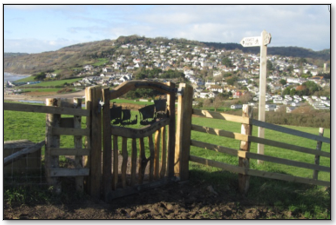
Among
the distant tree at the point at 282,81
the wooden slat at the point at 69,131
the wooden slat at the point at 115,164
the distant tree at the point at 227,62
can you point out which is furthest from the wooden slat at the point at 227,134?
the distant tree at the point at 227,62

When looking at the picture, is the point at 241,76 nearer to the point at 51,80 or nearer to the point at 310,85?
the point at 310,85

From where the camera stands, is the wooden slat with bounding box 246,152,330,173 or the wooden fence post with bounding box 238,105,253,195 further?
the wooden slat with bounding box 246,152,330,173

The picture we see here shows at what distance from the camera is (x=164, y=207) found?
529cm

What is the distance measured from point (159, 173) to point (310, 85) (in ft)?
105

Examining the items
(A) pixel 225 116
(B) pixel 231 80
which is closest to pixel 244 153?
(A) pixel 225 116

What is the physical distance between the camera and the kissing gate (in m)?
5.18

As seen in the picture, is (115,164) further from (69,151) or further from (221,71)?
(221,71)

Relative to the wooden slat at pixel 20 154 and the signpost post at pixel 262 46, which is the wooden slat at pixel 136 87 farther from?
the signpost post at pixel 262 46

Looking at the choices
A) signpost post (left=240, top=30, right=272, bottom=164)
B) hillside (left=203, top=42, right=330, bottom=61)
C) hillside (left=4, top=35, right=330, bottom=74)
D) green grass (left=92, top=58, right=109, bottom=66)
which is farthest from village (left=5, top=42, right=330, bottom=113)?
signpost post (left=240, top=30, right=272, bottom=164)

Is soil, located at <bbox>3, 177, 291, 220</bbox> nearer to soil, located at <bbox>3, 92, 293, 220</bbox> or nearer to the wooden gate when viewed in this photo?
soil, located at <bbox>3, 92, 293, 220</bbox>

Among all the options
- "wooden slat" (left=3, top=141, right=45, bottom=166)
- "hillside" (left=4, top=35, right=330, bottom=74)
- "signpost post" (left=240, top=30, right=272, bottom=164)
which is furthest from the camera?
"hillside" (left=4, top=35, right=330, bottom=74)

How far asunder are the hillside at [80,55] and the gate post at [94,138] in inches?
724

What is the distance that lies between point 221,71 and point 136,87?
33.9 m

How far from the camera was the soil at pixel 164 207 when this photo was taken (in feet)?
15.0
